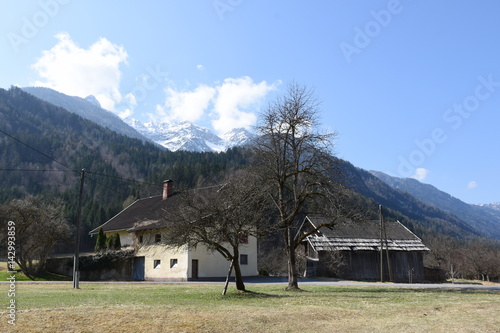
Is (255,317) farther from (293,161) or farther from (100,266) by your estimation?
(100,266)

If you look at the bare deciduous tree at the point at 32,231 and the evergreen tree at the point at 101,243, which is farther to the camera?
the evergreen tree at the point at 101,243

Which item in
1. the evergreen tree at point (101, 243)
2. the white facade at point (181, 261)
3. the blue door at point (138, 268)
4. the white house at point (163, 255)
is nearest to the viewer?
the white facade at point (181, 261)

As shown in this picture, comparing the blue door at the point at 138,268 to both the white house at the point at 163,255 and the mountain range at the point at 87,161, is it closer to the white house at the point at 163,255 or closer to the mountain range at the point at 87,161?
the white house at the point at 163,255

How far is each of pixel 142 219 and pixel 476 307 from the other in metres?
37.8

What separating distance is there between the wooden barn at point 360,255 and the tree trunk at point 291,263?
2134 centimetres

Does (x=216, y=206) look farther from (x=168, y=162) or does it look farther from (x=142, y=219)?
(x=168, y=162)

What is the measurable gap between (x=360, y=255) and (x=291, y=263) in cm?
2661

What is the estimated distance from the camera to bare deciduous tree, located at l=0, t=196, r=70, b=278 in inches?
1586

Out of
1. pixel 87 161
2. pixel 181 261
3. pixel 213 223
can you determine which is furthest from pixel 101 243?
pixel 87 161

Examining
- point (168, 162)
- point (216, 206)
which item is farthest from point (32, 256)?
point (168, 162)

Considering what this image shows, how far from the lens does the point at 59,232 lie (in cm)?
4291

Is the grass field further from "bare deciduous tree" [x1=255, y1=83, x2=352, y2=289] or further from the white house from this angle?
the white house

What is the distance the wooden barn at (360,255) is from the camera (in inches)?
1861

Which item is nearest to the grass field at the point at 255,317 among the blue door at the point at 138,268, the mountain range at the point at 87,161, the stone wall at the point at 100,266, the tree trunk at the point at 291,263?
the tree trunk at the point at 291,263
